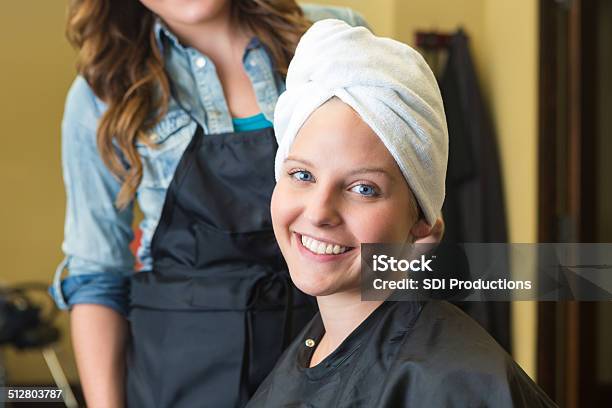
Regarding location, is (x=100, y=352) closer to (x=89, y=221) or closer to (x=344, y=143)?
(x=89, y=221)

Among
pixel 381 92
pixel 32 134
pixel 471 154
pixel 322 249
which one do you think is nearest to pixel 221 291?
pixel 322 249

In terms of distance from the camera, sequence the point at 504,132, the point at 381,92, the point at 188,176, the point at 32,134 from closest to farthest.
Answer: the point at 381,92
the point at 188,176
the point at 32,134
the point at 504,132

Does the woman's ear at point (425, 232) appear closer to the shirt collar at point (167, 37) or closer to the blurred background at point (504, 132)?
the shirt collar at point (167, 37)

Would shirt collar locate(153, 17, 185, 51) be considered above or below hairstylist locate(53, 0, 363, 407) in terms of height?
above

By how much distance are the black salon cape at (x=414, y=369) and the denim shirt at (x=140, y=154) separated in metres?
0.28

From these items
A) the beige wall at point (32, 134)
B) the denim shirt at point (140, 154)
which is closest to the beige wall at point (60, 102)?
the beige wall at point (32, 134)

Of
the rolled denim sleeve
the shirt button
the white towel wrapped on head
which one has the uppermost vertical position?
the shirt button

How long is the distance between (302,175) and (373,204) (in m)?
0.07

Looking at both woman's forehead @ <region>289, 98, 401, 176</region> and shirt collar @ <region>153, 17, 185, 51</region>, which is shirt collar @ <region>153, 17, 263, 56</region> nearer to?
shirt collar @ <region>153, 17, 185, 51</region>

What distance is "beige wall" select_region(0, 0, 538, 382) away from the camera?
1.53 meters

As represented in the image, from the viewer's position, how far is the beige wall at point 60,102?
153 centimetres

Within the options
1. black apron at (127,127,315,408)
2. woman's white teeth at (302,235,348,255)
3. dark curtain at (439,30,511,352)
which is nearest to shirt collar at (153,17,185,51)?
black apron at (127,127,315,408)

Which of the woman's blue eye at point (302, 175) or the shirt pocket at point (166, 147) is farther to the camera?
the shirt pocket at point (166, 147)

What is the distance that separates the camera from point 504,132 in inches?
86.6
